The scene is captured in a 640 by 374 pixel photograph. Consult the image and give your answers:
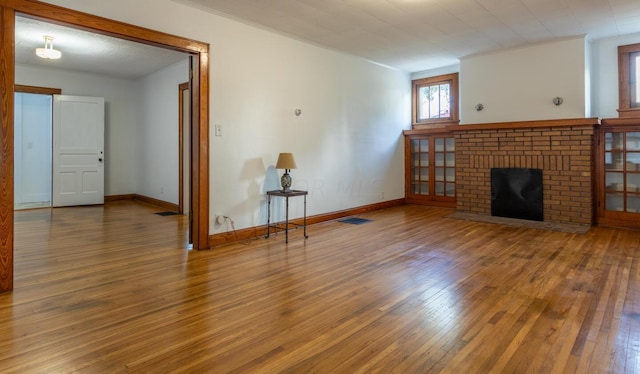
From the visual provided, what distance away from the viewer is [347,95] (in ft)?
20.0

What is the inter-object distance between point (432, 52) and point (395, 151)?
6.55 feet

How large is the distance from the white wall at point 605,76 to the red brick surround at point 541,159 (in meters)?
0.52

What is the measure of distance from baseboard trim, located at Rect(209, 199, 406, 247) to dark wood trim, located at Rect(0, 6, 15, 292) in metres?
1.77

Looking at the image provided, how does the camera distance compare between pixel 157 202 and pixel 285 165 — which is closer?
pixel 285 165

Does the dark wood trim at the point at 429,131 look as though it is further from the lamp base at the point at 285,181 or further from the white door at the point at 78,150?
the white door at the point at 78,150

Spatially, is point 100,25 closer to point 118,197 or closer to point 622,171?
point 118,197

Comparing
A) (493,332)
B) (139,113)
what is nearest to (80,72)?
(139,113)

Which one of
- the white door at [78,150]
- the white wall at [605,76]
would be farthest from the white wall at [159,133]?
the white wall at [605,76]

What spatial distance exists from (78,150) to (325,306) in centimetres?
689

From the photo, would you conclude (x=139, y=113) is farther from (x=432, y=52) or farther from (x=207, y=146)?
(x=432, y=52)

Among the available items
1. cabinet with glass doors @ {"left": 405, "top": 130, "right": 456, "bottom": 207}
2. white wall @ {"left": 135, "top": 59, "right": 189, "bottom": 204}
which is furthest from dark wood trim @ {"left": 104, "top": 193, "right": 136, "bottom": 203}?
cabinet with glass doors @ {"left": 405, "top": 130, "right": 456, "bottom": 207}

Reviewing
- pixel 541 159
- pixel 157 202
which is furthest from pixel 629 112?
pixel 157 202

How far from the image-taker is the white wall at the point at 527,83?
17.4 feet

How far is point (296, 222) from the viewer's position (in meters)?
5.18
